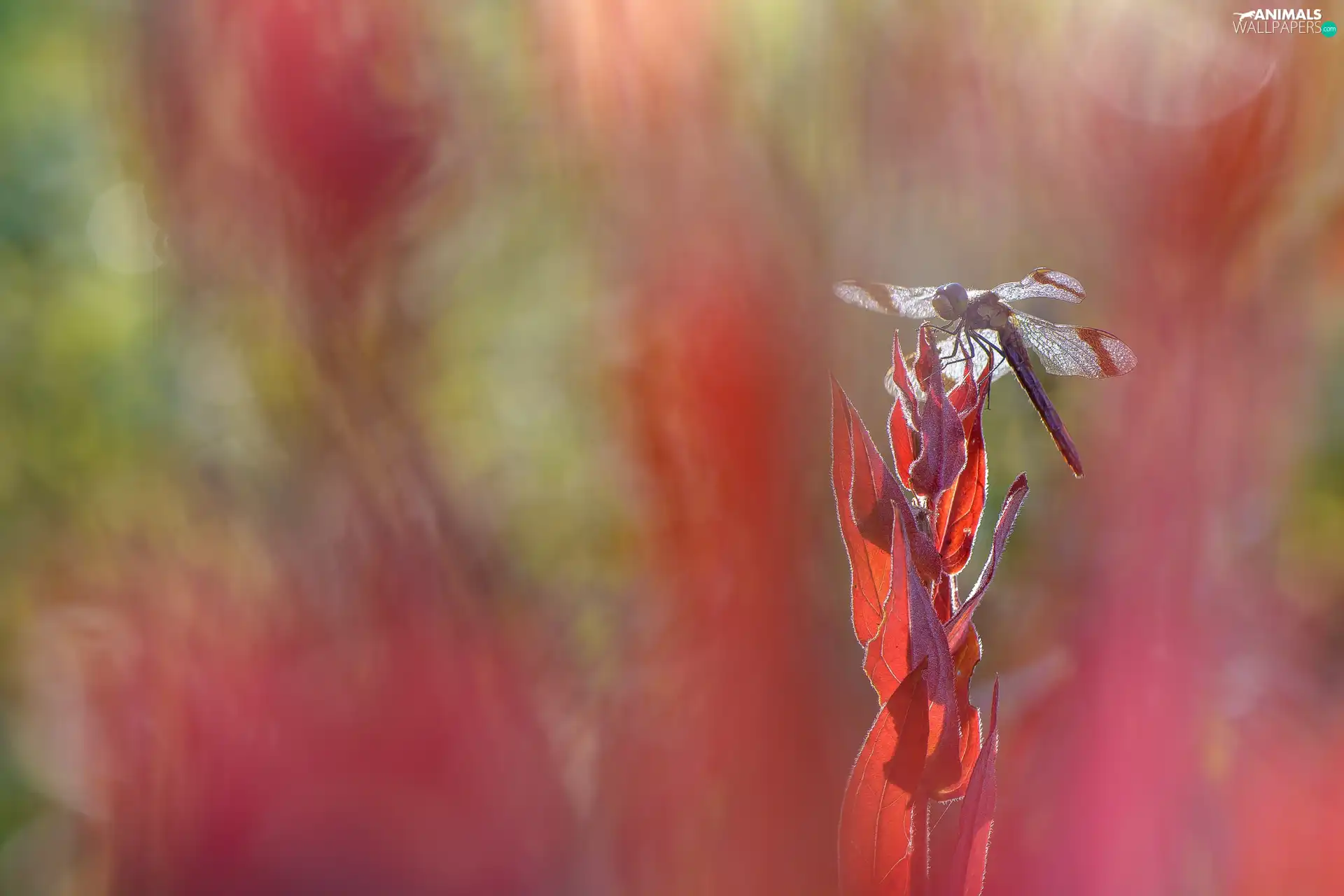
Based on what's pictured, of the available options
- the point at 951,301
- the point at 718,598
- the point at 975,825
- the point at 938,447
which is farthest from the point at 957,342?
the point at 718,598

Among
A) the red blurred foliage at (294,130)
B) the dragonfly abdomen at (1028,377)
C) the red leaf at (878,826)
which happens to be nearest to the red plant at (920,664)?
the red leaf at (878,826)

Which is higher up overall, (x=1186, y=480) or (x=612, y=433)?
(x=612, y=433)

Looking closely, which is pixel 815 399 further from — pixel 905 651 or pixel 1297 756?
pixel 905 651

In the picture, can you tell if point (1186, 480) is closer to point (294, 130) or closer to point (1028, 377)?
point (1028, 377)

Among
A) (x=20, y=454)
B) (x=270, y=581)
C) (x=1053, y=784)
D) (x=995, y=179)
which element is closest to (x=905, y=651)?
(x=1053, y=784)

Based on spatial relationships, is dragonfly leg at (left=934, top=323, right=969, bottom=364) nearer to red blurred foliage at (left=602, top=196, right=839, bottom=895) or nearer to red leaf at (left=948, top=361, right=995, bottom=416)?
red leaf at (left=948, top=361, right=995, bottom=416)

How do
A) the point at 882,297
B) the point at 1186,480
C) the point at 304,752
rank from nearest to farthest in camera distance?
1. the point at 882,297
2. the point at 304,752
3. the point at 1186,480

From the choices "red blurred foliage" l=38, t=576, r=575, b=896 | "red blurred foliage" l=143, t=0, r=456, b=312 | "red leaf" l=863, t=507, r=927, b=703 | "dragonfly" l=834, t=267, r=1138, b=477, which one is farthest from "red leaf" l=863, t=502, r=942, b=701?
"red blurred foliage" l=143, t=0, r=456, b=312

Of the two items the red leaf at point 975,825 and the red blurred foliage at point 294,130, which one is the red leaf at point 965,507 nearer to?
the red leaf at point 975,825
